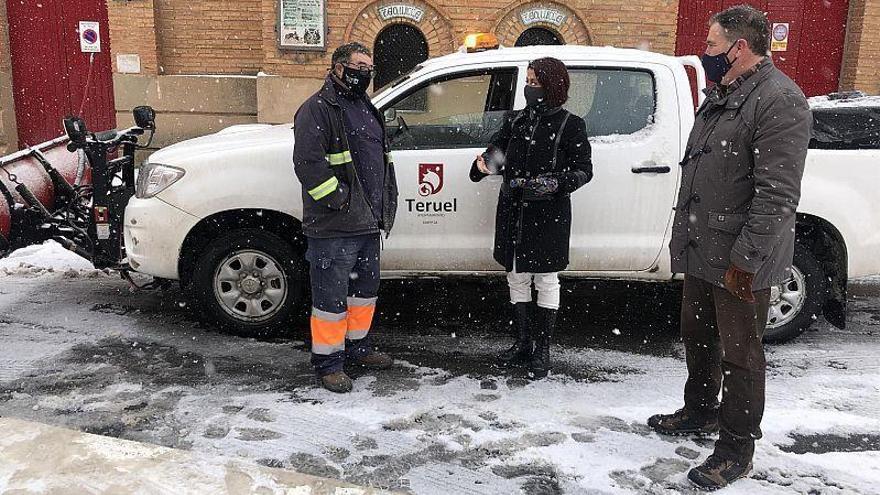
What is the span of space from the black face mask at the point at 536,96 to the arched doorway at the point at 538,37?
24.4 ft

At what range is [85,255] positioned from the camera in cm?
511

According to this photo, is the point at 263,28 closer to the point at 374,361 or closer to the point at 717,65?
the point at 374,361

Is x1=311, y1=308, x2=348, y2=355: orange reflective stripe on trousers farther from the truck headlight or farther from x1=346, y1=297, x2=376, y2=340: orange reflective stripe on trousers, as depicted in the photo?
the truck headlight

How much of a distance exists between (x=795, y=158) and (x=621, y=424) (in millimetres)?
1603

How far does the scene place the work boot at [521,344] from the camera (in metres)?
4.31

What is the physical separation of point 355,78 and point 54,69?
373 inches

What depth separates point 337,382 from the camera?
3980 mm

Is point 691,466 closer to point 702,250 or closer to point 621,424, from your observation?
point 621,424

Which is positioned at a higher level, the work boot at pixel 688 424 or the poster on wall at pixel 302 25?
the poster on wall at pixel 302 25

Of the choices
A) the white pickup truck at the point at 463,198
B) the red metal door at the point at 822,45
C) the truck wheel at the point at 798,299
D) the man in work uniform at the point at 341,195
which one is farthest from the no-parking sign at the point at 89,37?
Result: the red metal door at the point at 822,45

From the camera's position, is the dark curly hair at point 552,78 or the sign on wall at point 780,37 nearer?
the dark curly hair at point 552,78

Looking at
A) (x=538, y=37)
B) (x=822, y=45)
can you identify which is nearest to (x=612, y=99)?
(x=538, y=37)

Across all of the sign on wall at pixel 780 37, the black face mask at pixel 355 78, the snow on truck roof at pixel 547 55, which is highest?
the sign on wall at pixel 780 37

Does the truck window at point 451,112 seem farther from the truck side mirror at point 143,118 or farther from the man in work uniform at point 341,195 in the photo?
the truck side mirror at point 143,118
